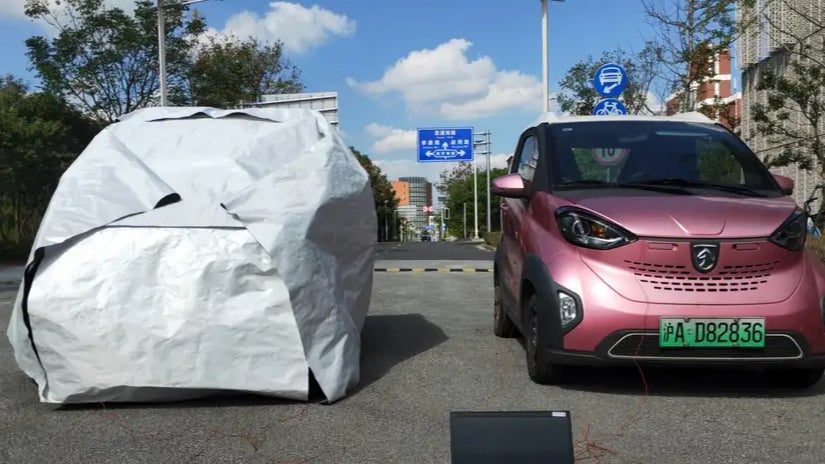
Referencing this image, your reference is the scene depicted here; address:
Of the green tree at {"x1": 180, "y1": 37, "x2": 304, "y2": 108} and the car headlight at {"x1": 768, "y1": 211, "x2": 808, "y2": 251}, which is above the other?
the green tree at {"x1": 180, "y1": 37, "x2": 304, "y2": 108}

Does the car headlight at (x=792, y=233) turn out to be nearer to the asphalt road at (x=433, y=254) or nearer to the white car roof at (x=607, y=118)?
the white car roof at (x=607, y=118)

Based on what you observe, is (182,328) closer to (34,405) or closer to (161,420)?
(161,420)

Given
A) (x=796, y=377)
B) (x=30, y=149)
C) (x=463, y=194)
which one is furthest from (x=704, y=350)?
(x=463, y=194)

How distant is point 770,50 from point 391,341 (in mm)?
22383

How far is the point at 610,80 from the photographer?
549 inches

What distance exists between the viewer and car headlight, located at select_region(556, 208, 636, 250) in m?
4.14

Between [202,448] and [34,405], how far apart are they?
145 cm

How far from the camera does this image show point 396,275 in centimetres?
1369

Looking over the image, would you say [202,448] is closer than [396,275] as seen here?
Yes

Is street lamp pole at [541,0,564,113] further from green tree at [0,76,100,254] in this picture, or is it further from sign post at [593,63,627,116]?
green tree at [0,76,100,254]

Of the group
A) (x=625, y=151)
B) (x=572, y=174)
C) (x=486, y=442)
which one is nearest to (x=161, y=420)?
(x=486, y=442)

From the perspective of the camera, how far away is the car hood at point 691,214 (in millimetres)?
4086

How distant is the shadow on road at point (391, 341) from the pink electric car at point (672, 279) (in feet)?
3.70

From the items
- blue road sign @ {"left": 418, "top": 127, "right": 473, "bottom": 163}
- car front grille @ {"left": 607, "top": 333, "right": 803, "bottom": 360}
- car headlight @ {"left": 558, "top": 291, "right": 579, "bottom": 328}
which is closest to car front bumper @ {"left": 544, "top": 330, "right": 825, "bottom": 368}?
car front grille @ {"left": 607, "top": 333, "right": 803, "bottom": 360}
